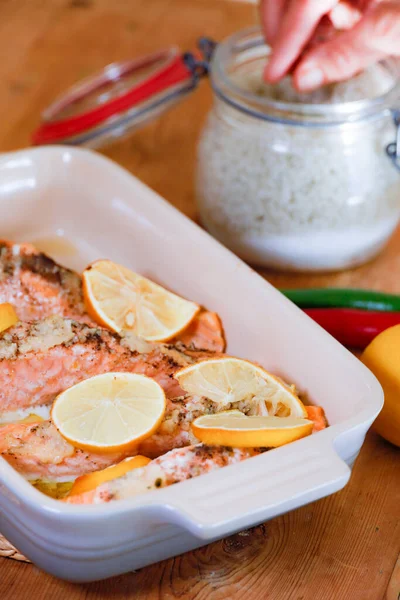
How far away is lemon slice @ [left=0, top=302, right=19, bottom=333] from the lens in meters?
1.27

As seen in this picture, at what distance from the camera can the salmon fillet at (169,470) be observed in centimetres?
96

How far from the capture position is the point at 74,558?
0.97m

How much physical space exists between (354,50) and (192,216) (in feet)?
1.89

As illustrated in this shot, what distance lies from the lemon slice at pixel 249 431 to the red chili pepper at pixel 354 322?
0.44 meters

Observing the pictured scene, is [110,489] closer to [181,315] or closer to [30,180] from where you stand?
[181,315]

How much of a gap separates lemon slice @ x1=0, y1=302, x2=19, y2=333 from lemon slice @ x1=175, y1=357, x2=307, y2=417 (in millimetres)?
287

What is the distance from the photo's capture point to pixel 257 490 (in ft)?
3.04

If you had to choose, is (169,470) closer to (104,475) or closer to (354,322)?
(104,475)

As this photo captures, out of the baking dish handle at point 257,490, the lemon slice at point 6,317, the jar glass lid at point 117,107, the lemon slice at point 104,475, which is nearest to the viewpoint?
the baking dish handle at point 257,490

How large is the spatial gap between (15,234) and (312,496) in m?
1.01

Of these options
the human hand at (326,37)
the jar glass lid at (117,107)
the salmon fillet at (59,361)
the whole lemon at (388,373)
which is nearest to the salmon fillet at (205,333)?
the salmon fillet at (59,361)

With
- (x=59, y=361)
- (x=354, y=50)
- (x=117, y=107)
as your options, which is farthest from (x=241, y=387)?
(x=117, y=107)

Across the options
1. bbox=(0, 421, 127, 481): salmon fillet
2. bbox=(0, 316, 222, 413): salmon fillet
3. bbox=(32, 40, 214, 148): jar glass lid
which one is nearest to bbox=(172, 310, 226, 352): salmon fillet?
bbox=(0, 316, 222, 413): salmon fillet

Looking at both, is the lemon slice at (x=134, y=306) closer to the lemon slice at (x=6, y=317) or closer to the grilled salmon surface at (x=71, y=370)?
the grilled salmon surface at (x=71, y=370)
